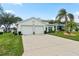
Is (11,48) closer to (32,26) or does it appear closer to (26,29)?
(26,29)

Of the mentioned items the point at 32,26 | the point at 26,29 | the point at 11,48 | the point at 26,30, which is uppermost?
the point at 11,48

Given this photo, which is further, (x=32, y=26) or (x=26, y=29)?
(x=32, y=26)

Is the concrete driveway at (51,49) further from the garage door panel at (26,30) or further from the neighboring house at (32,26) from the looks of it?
the neighboring house at (32,26)

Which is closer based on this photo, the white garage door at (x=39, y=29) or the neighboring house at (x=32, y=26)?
the neighboring house at (x=32, y=26)

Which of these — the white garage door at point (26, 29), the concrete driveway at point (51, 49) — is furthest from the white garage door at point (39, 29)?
the concrete driveway at point (51, 49)

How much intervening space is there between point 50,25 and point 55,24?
35.2 inches

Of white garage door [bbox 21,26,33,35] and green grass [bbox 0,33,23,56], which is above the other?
green grass [bbox 0,33,23,56]

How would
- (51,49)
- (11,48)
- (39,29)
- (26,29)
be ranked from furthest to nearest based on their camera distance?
(39,29), (26,29), (11,48), (51,49)

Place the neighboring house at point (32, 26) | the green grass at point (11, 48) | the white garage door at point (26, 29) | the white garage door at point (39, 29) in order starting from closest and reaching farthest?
1. the green grass at point (11, 48)
2. the white garage door at point (26, 29)
3. the neighboring house at point (32, 26)
4. the white garage door at point (39, 29)

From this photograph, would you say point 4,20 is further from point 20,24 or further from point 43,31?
point 43,31

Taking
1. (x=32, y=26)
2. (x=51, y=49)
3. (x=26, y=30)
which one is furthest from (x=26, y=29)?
(x=51, y=49)

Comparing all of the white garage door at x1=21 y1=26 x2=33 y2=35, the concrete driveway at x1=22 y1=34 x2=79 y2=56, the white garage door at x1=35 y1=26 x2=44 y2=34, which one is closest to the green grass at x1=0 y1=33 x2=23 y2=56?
the concrete driveway at x1=22 y1=34 x2=79 y2=56

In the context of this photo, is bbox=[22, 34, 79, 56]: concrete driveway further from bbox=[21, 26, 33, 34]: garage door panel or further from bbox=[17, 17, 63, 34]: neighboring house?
bbox=[17, 17, 63, 34]: neighboring house

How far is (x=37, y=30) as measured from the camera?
105 feet
